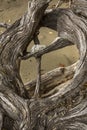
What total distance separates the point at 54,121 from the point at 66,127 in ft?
0.37

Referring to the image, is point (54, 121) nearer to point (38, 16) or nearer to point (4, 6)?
point (38, 16)

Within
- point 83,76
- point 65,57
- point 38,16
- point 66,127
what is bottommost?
point 65,57

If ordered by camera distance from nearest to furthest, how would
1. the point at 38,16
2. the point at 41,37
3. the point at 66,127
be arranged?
the point at 66,127 < the point at 38,16 < the point at 41,37

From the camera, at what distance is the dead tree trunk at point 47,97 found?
10.2 feet

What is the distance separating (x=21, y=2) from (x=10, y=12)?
1.07ft

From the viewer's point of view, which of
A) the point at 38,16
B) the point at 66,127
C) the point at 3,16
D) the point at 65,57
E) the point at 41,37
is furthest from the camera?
the point at 3,16

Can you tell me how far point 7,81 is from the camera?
3.23 meters

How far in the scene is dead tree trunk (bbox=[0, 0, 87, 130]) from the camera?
309 cm

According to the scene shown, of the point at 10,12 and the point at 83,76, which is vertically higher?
the point at 83,76

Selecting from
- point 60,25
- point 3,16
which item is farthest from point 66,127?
point 3,16

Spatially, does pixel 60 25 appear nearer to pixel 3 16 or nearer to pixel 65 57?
pixel 65 57

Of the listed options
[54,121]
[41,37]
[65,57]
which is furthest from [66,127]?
[41,37]

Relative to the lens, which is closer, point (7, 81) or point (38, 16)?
point (7, 81)

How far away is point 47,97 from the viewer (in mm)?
3268
